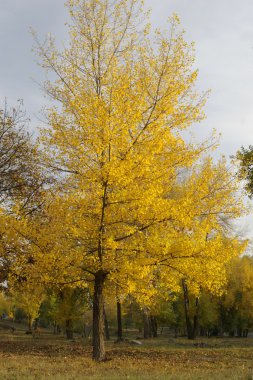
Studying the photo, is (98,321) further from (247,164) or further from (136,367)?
(247,164)

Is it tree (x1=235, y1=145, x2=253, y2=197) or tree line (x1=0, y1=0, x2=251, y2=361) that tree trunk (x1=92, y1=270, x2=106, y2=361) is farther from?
tree (x1=235, y1=145, x2=253, y2=197)

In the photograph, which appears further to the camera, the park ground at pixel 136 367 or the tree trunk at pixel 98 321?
the tree trunk at pixel 98 321

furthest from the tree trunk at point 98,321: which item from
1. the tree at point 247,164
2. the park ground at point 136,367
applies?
the tree at point 247,164

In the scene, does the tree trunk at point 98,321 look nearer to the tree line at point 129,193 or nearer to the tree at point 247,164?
the tree line at point 129,193

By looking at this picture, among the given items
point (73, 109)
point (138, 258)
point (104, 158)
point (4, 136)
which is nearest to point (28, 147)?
point (4, 136)

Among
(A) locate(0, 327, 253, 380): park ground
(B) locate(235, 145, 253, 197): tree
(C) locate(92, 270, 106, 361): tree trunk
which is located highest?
(B) locate(235, 145, 253, 197): tree

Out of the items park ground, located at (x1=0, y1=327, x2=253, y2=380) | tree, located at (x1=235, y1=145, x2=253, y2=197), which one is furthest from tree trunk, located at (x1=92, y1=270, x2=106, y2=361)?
tree, located at (x1=235, y1=145, x2=253, y2=197)

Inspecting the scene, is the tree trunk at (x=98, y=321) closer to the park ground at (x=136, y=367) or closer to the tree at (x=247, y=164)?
the park ground at (x=136, y=367)

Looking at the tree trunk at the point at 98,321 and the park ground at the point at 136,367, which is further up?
the tree trunk at the point at 98,321

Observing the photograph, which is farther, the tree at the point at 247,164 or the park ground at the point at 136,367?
the tree at the point at 247,164

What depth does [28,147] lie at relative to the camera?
53.0 feet

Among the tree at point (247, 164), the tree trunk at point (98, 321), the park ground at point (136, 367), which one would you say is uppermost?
the tree at point (247, 164)

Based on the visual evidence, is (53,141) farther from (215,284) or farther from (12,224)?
(215,284)

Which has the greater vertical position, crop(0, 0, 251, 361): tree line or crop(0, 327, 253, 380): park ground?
crop(0, 0, 251, 361): tree line
